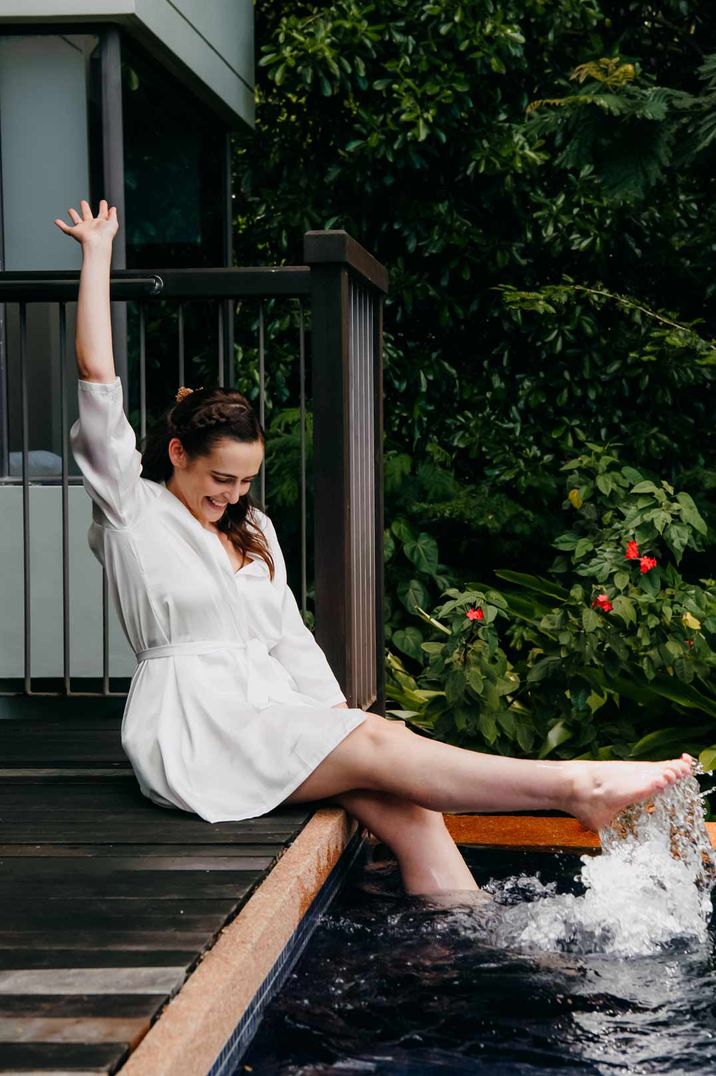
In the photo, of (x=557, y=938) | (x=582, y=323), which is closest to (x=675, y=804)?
(x=557, y=938)

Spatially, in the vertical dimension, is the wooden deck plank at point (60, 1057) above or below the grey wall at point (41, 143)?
below

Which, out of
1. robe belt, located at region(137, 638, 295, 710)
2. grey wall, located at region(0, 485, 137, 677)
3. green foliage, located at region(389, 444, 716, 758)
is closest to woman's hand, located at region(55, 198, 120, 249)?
robe belt, located at region(137, 638, 295, 710)

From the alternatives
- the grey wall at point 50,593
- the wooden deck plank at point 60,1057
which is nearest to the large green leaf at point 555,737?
the grey wall at point 50,593

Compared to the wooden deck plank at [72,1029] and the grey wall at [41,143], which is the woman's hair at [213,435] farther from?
the grey wall at [41,143]

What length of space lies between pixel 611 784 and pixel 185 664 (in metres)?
1.02

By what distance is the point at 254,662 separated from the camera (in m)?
3.34

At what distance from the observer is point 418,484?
653cm

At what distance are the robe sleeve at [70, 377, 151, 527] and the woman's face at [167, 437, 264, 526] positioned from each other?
16cm

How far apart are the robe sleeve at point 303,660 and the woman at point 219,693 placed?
0.05m

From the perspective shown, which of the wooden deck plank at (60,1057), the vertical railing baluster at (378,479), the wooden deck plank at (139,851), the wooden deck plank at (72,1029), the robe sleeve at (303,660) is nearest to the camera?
the wooden deck plank at (60,1057)

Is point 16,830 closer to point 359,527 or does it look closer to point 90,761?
point 90,761

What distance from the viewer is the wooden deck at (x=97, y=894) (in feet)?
6.20

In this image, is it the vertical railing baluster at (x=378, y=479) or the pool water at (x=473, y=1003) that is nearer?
the pool water at (x=473, y=1003)

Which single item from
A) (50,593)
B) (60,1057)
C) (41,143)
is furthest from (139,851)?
(41,143)
